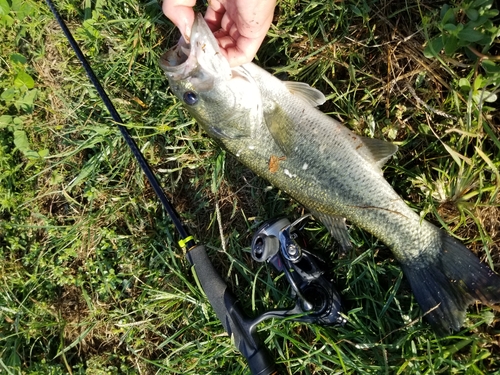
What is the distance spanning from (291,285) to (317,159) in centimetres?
92

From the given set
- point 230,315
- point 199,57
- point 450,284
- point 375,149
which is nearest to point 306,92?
point 375,149

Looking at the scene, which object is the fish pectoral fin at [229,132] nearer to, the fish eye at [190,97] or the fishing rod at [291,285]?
the fish eye at [190,97]

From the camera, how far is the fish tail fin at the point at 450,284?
8.46ft

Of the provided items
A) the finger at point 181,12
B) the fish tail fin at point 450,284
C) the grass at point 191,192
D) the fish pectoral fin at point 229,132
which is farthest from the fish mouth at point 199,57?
the fish tail fin at point 450,284

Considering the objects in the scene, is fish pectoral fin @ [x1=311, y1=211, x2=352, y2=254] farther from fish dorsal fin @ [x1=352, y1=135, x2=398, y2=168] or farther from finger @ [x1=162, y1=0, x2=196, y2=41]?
finger @ [x1=162, y1=0, x2=196, y2=41]

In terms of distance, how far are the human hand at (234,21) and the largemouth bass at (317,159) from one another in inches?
4.2

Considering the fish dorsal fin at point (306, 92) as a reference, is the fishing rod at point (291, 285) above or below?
below

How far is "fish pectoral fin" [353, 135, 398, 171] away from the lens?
2787 millimetres

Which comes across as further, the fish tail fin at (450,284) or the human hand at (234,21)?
the human hand at (234,21)

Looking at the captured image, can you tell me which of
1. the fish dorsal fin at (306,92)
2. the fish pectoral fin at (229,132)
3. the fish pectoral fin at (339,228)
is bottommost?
the fish pectoral fin at (339,228)

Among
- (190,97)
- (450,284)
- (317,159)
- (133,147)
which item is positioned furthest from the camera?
(133,147)

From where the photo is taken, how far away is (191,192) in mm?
3680

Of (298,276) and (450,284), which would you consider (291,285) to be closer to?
(298,276)

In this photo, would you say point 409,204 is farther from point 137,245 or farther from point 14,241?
point 14,241
